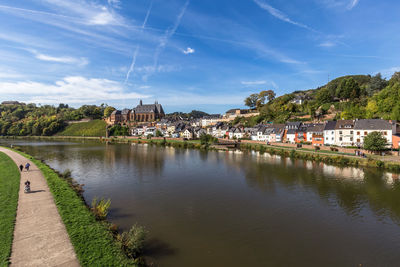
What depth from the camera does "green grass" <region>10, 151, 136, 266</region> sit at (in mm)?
6813

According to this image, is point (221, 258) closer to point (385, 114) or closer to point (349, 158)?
point (349, 158)

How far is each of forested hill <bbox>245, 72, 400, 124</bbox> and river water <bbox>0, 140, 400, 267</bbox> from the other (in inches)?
1045

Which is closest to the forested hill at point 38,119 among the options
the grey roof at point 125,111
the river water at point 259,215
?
the grey roof at point 125,111

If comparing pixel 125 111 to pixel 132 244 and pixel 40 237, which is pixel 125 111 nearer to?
pixel 40 237

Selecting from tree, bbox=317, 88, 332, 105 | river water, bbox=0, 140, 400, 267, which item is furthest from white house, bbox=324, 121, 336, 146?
tree, bbox=317, 88, 332, 105

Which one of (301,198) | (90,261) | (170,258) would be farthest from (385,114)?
(90,261)

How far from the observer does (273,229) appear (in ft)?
35.5

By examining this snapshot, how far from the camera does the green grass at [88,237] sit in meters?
6.81

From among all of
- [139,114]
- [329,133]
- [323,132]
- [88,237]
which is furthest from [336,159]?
[139,114]

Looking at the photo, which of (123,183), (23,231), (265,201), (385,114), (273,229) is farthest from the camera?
(385,114)

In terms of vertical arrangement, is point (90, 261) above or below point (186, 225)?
above

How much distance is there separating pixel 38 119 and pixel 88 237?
4543 inches

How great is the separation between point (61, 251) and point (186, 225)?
569cm

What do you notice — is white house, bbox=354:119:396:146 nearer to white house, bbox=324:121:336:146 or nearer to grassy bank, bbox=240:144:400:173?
white house, bbox=324:121:336:146
